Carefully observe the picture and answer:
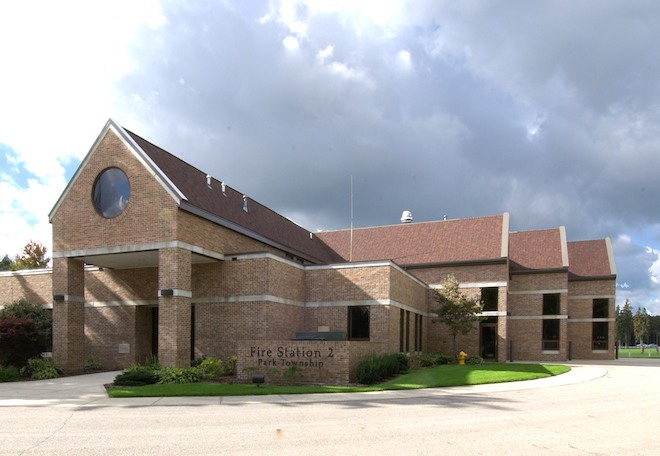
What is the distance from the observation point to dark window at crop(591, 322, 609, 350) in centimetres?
4109

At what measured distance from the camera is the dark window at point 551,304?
38.3 meters

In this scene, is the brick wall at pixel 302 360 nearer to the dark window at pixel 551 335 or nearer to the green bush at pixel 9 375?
the green bush at pixel 9 375

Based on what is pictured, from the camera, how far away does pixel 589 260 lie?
43750 mm

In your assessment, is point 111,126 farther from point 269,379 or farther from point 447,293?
point 447,293

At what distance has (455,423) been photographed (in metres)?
11.4

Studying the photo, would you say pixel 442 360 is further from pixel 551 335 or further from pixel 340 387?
pixel 340 387

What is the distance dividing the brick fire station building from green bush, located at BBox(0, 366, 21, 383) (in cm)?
198

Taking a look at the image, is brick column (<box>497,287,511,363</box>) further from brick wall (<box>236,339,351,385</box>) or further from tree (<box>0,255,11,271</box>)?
tree (<box>0,255,11,271</box>)

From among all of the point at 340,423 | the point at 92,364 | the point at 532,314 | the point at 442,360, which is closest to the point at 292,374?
the point at 340,423

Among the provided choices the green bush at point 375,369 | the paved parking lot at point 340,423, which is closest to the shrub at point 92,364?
the paved parking lot at point 340,423

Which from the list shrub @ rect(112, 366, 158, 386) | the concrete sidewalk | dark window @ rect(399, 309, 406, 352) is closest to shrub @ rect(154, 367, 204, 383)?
shrub @ rect(112, 366, 158, 386)

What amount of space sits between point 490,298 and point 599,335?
1181cm

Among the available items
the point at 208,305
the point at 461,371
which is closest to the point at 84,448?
the point at 208,305

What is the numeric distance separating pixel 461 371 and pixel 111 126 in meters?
19.5
